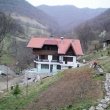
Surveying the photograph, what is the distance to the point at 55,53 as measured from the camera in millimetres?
61594

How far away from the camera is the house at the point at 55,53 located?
60.6 meters

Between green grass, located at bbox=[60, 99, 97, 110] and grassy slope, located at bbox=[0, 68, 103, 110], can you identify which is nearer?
green grass, located at bbox=[60, 99, 97, 110]

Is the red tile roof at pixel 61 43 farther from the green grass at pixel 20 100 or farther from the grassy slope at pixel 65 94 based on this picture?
the green grass at pixel 20 100

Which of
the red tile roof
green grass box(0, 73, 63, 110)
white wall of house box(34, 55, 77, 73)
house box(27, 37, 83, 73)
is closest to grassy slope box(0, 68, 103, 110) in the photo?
green grass box(0, 73, 63, 110)

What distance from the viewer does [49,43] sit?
61594mm

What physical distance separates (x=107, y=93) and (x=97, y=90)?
140 cm

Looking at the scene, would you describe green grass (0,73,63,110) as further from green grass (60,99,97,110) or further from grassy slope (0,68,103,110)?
green grass (60,99,97,110)

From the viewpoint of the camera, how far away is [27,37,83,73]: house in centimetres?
6062

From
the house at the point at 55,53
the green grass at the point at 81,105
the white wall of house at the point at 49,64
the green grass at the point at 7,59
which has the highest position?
the green grass at the point at 7,59

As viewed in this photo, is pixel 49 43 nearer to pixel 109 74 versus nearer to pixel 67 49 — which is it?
pixel 67 49

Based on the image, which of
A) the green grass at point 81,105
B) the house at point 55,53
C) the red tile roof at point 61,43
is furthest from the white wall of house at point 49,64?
the green grass at point 81,105

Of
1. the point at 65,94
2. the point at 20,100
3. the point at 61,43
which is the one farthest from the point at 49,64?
the point at 65,94

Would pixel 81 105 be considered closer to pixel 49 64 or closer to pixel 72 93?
pixel 72 93

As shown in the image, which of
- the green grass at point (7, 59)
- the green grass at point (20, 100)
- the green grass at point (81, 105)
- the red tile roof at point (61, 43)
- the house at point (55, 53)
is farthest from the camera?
the green grass at point (7, 59)
